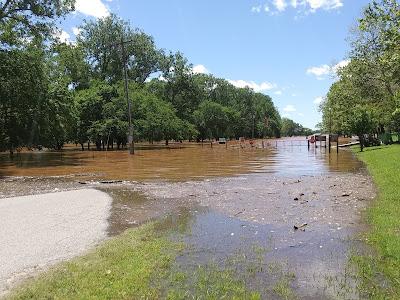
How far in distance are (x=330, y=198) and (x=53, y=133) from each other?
29.0 metres

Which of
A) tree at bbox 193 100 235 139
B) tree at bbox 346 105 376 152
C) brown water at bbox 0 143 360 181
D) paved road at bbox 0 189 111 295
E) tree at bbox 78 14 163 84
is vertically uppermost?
tree at bbox 78 14 163 84

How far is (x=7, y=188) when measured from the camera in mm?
16688

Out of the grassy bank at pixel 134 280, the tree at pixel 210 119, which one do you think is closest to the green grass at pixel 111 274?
the grassy bank at pixel 134 280

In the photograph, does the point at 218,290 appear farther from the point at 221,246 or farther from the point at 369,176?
the point at 369,176

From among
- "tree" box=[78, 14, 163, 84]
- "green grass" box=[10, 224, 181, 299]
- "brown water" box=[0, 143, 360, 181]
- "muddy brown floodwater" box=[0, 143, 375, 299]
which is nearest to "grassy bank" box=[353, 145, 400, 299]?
"muddy brown floodwater" box=[0, 143, 375, 299]

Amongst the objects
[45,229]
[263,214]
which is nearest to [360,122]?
[263,214]

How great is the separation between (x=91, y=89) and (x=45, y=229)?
5162 centimetres

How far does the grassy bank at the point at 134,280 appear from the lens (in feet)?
18.4

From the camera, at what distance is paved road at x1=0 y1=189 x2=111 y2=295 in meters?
6.96

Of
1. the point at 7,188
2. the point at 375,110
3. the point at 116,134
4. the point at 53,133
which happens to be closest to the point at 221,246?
the point at 7,188

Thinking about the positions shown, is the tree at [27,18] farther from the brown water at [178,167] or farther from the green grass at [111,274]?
the green grass at [111,274]

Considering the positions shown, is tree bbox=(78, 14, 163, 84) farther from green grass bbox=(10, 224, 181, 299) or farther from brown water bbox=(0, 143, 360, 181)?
green grass bbox=(10, 224, 181, 299)

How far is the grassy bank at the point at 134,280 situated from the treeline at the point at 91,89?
86.7 feet

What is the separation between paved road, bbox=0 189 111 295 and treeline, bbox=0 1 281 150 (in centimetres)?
2073
